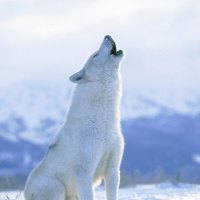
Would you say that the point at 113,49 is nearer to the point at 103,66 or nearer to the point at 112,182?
the point at 103,66

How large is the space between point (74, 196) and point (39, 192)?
0.53 meters

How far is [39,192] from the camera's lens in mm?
12375

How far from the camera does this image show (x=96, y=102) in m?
12.2

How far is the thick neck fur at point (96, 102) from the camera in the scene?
1216 centimetres

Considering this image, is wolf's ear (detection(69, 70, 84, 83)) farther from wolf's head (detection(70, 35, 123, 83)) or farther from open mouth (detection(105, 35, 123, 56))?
open mouth (detection(105, 35, 123, 56))

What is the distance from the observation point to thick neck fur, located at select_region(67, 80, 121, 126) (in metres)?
12.2

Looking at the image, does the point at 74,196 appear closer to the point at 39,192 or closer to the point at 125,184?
the point at 39,192

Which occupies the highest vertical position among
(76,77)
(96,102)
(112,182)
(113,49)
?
(113,49)

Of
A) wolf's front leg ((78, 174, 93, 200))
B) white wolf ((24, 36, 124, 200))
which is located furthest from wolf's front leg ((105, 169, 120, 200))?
wolf's front leg ((78, 174, 93, 200))

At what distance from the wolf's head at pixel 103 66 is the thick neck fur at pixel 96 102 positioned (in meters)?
0.09

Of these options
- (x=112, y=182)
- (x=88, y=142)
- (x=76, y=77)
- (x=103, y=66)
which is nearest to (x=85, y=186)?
(x=112, y=182)

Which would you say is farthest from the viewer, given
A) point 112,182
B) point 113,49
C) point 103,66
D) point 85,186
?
point 113,49

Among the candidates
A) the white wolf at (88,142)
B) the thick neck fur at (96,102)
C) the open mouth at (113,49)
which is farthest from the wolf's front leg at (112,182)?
the open mouth at (113,49)

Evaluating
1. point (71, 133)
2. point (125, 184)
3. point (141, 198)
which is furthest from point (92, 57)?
point (125, 184)
